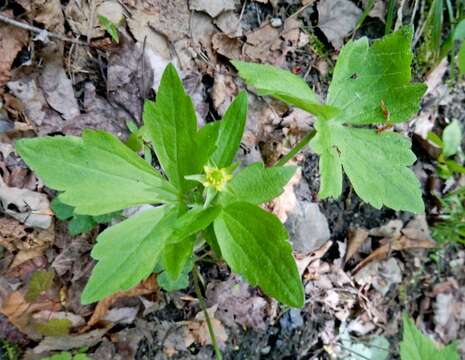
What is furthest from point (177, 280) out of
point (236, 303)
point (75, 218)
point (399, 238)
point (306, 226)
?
point (399, 238)

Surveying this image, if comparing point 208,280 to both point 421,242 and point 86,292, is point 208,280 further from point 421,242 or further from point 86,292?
point 421,242

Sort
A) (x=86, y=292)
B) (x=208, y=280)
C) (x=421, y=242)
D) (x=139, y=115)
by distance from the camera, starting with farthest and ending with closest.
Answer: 1. (x=421, y=242)
2. (x=208, y=280)
3. (x=139, y=115)
4. (x=86, y=292)

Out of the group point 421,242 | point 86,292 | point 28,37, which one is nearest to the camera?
point 86,292

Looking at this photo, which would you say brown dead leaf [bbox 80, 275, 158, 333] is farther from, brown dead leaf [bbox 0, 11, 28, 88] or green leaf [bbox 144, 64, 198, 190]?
brown dead leaf [bbox 0, 11, 28, 88]

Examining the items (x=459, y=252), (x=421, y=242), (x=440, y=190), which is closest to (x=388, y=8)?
(x=440, y=190)

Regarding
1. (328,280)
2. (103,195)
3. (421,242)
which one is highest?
Answer: (103,195)

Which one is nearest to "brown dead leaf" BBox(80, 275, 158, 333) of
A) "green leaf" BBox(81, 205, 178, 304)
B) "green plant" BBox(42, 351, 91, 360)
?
"green plant" BBox(42, 351, 91, 360)
